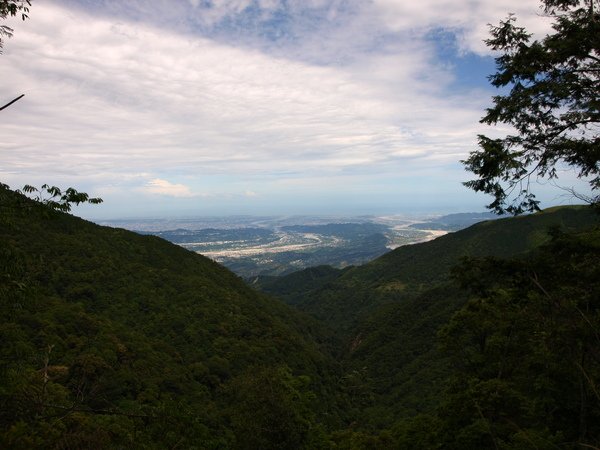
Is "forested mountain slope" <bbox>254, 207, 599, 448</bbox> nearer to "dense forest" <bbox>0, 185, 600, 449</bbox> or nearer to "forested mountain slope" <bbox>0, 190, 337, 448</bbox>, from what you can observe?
"dense forest" <bbox>0, 185, 600, 449</bbox>

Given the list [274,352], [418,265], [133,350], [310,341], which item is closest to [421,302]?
[310,341]

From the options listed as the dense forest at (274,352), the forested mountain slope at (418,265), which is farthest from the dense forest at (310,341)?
the forested mountain slope at (418,265)

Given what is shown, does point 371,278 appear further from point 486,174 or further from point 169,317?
point 486,174

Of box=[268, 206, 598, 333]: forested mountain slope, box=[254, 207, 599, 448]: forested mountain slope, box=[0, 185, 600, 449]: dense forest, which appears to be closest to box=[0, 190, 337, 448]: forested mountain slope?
box=[0, 185, 600, 449]: dense forest

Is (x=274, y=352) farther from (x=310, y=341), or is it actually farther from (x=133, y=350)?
(x=310, y=341)

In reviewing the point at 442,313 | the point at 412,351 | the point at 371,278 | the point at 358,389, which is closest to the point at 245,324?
the point at 358,389

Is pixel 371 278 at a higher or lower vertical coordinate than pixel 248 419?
lower
